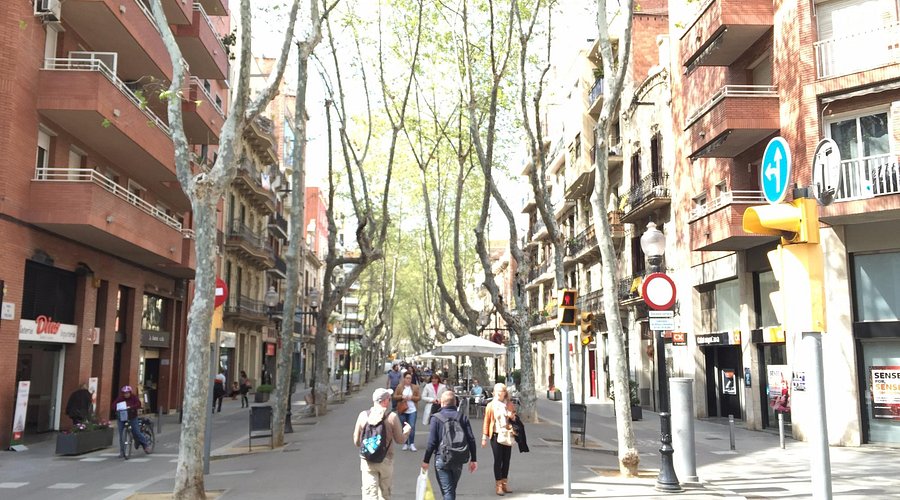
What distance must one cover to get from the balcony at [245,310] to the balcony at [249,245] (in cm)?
237

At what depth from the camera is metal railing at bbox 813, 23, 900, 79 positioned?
16.8 m

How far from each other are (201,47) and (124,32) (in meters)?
5.89

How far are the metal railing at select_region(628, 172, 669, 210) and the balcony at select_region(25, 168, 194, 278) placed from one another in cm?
1692

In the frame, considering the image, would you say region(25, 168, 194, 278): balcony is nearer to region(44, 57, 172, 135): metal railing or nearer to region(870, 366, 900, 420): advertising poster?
region(44, 57, 172, 135): metal railing

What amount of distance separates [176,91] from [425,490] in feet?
22.4

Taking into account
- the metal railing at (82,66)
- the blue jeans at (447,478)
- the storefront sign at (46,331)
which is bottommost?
the blue jeans at (447,478)

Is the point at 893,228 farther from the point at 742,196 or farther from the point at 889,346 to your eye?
the point at 742,196

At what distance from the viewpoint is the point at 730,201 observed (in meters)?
19.9

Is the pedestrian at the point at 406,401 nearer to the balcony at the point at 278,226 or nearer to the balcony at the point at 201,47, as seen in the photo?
the balcony at the point at 201,47

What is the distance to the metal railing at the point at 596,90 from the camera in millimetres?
34006

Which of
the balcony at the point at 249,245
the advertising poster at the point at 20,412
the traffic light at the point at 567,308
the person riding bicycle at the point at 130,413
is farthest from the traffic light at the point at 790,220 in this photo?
the balcony at the point at 249,245

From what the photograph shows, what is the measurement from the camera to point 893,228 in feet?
55.5

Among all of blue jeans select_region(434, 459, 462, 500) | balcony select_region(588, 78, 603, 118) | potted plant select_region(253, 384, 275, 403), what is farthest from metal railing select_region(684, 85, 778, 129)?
potted plant select_region(253, 384, 275, 403)

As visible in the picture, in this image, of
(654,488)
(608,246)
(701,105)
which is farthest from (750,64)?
(654,488)
